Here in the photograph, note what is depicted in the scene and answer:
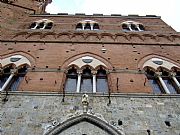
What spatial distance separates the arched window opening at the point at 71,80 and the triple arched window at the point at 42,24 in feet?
15.9

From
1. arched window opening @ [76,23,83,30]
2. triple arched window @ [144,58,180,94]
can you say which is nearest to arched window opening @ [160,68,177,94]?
triple arched window @ [144,58,180,94]

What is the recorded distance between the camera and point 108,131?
7.71 m

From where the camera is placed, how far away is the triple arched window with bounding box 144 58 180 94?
9.99 meters

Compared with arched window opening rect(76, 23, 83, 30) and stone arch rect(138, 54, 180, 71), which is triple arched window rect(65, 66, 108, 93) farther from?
arched window opening rect(76, 23, 83, 30)

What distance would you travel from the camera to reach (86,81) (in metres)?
10.3

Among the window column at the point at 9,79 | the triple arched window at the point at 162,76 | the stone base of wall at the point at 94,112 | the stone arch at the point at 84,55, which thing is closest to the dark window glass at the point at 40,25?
the stone arch at the point at 84,55

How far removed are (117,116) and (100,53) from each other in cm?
410

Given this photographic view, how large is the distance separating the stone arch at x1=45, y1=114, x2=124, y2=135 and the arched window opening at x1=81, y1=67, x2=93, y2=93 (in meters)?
1.55

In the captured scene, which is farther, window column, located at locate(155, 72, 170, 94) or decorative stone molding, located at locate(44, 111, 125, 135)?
window column, located at locate(155, 72, 170, 94)

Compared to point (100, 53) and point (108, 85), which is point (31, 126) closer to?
point (108, 85)

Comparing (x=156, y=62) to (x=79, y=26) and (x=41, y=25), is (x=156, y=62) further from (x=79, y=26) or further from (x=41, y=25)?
(x=41, y=25)

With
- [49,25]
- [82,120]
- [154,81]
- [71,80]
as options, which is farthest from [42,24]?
[82,120]

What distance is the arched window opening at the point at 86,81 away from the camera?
32.2 ft

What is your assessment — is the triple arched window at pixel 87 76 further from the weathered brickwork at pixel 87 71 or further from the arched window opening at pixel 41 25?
the arched window opening at pixel 41 25
